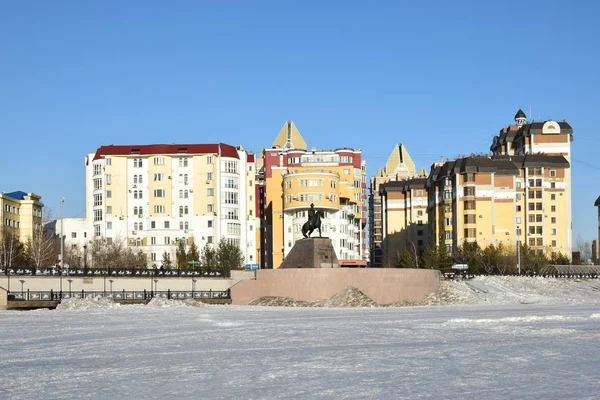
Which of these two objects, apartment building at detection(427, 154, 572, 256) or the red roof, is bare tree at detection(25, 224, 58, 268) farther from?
apartment building at detection(427, 154, 572, 256)

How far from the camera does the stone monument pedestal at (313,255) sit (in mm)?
69938

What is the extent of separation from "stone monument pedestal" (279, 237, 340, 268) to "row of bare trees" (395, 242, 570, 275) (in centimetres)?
4220

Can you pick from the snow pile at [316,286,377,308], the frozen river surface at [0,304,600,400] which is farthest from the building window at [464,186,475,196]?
the frozen river surface at [0,304,600,400]

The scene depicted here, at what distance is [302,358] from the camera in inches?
1085

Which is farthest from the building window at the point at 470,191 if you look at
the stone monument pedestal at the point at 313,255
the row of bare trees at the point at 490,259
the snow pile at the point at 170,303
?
the snow pile at the point at 170,303

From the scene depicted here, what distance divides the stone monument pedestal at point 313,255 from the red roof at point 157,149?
152 feet

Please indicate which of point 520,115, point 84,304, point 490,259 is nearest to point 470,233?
point 490,259

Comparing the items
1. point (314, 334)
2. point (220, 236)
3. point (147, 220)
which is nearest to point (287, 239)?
point (220, 236)

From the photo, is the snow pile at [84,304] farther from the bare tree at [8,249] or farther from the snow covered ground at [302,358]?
the bare tree at [8,249]

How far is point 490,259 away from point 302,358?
87952 mm

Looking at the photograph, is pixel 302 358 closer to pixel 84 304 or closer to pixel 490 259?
pixel 84 304

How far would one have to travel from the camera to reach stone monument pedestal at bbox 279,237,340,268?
6994 cm

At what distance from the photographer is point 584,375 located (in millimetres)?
22797

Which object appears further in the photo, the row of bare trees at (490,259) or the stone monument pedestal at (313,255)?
the row of bare trees at (490,259)
